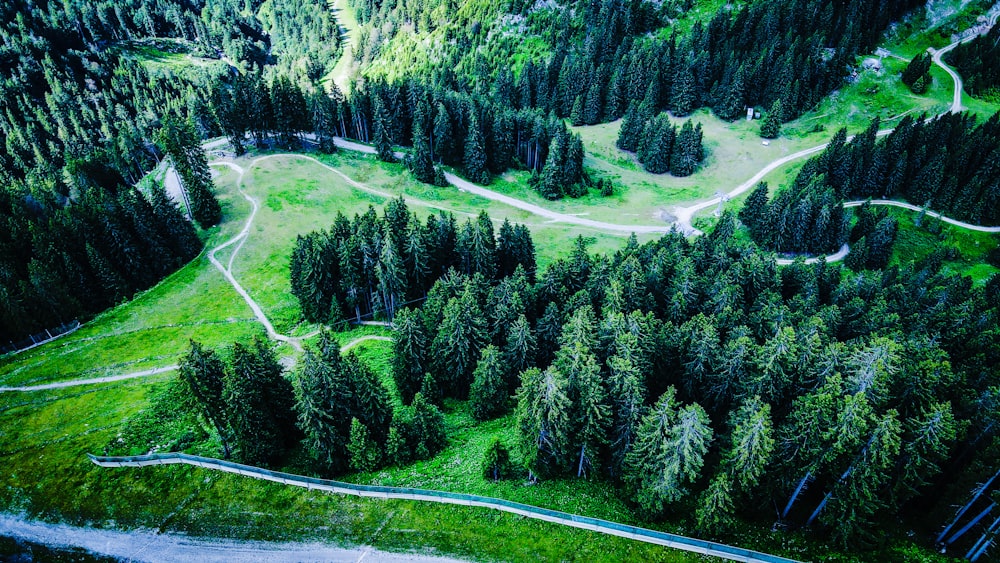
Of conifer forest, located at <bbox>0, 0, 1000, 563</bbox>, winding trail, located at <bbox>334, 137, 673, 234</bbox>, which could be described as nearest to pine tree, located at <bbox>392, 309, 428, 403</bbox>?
conifer forest, located at <bbox>0, 0, 1000, 563</bbox>

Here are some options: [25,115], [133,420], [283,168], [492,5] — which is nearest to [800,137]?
[492,5]

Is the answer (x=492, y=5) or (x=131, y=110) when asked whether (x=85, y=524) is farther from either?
(x=131, y=110)

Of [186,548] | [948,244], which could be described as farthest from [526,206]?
[186,548]

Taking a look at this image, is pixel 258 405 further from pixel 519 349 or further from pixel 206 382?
pixel 519 349

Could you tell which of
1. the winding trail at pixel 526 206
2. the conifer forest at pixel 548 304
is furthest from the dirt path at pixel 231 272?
the winding trail at pixel 526 206

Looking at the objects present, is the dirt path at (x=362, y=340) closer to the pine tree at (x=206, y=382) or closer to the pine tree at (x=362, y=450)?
the pine tree at (x=206, y=382)
